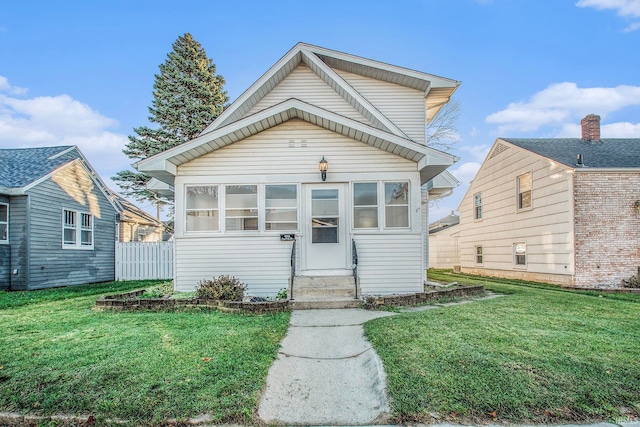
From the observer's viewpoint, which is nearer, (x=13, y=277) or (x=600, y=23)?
(x=13, y=277)

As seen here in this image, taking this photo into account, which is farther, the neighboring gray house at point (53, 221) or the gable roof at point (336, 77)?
the neighboring gray house at point (53, 221)

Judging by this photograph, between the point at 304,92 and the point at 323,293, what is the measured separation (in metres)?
6.07

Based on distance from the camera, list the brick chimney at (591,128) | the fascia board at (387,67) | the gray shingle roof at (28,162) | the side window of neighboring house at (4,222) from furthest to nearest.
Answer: the brick chimney at (591,128)
the gray shingle roof at (28,162)
the side window of neighboring house at (4,222)
the fascia board at (387,67)

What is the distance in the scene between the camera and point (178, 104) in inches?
864

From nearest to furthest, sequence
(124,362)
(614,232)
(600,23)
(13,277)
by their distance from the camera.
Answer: (124,362) → (614,232) → (13,277) → (600,23)

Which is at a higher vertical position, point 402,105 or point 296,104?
point 402,105

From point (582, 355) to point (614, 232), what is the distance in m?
9.05

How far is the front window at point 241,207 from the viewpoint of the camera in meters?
8.58

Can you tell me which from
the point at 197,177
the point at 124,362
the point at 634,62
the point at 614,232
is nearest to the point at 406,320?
the point at 124,362

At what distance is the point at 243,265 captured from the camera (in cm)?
845

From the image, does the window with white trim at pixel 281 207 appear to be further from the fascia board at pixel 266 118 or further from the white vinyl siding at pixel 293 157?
the fascia board at pixel 266 118

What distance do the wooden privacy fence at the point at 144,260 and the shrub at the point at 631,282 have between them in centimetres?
1565

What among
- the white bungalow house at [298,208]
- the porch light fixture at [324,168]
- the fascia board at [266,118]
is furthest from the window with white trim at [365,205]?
the fascia board at [266,118]

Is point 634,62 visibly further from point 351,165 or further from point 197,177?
point 197,177
